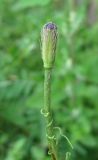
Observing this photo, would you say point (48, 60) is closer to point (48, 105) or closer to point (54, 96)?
point (48, 105)

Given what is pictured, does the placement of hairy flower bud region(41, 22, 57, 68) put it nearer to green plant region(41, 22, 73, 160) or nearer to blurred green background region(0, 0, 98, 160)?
green plant region(41, 22, 73, 160)

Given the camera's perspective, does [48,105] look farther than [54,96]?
No

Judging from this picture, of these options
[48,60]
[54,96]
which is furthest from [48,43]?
[54,96]

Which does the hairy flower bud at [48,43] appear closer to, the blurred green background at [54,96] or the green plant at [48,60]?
the green plant at [48,60]

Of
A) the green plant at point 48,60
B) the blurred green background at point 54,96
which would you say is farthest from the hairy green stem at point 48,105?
the blurred green background at point 54,96

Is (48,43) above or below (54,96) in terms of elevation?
above

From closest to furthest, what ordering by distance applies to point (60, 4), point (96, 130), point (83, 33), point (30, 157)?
point (30, 157), point (96, 130), point (83, 33), point (60, 4)

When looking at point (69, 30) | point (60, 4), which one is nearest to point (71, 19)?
point (69, 30)

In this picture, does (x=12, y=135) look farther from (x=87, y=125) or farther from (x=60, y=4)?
(x=60, y=4)
